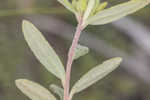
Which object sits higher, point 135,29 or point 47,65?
point 47,65

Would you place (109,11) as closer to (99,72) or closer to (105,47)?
(99,72)

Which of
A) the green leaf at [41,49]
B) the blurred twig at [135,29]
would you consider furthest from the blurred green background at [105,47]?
the green leaf at [41,49]

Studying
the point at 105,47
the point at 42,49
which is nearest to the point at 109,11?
the point at 42,49

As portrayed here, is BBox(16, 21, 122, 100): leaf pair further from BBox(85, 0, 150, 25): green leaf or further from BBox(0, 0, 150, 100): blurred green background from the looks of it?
BBox(0, 0, 150, 100): blurred green background

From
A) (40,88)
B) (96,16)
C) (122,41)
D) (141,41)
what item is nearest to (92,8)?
(96,16)

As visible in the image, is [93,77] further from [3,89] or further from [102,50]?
[102,50]

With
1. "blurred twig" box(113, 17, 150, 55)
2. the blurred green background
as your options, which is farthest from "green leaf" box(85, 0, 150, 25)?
"blurred twig" box(113, 17, 150, 55)

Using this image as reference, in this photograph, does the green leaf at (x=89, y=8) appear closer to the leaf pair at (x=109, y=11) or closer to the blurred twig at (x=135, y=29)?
the leaf pair at (x=109, y=11)

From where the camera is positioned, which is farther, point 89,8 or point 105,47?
point 105,47
